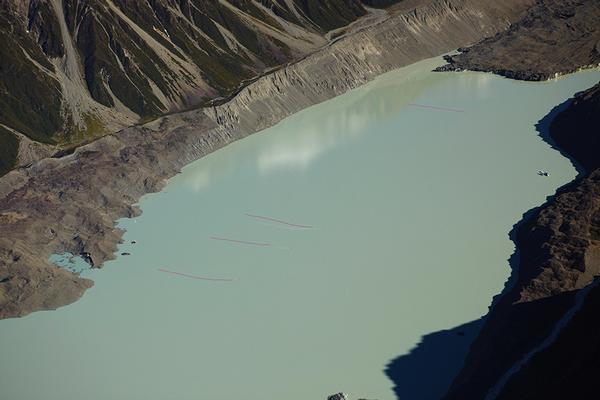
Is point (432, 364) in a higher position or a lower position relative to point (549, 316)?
higher

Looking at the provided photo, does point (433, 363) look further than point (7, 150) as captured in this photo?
No

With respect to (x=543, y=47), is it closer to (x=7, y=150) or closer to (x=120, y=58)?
(x=120, y=58)

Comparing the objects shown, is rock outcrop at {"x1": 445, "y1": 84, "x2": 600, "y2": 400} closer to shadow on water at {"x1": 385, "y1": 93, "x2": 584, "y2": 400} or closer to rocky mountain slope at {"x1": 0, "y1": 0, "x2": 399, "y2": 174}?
shadow on water at {"x1": 385, "y1": 93, "x2": 584, "y2": 400}

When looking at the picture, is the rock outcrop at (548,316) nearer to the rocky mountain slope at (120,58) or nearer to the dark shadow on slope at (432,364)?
the dark shadow on slope at (432,364)

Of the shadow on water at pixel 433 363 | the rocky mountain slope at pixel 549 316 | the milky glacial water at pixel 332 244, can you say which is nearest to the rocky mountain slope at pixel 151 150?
the milky glacial water at pixel 332 244

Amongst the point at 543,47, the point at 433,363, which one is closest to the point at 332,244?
the point at 433,363

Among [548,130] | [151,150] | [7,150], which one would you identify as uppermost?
[7,150]

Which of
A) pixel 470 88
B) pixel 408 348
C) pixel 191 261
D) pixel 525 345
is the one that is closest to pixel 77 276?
pixel 191 261
